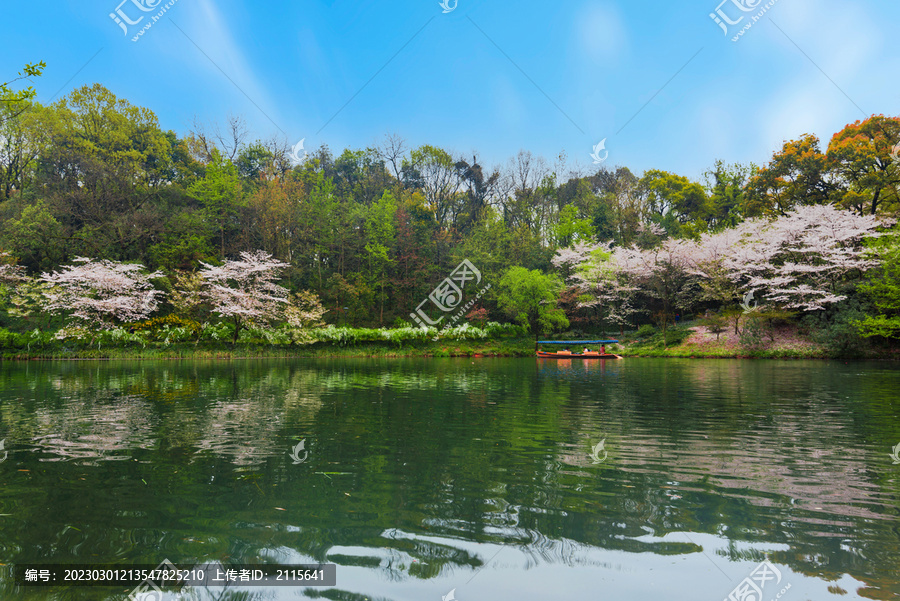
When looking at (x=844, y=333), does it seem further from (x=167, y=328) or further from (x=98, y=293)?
(x=98, y=293)

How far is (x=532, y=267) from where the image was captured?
125 feet

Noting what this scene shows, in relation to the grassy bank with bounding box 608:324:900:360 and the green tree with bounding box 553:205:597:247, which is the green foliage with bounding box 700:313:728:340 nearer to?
the grassy bank with bounding box 608:324:900:360

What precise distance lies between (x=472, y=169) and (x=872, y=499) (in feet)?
150

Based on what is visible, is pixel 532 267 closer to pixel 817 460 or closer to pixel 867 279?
pixel 867 279

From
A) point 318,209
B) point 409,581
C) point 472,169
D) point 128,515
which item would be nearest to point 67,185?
point 318,209

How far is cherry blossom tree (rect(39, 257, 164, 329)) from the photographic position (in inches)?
1015

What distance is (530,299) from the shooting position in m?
33.1

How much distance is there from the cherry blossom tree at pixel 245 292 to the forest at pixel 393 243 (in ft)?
0.58

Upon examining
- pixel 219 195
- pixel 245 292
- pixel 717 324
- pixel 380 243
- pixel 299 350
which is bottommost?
pixel 299 350

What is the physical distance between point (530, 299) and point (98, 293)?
26.1 metres

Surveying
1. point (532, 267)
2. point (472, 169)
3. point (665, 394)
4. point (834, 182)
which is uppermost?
point (472, 169)

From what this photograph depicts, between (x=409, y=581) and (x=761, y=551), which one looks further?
(x=761, y=551)

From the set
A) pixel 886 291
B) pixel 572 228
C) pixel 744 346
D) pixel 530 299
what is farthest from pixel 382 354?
pixel 886 291

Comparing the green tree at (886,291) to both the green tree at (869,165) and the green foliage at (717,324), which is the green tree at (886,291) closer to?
the green tree at (869,165)
